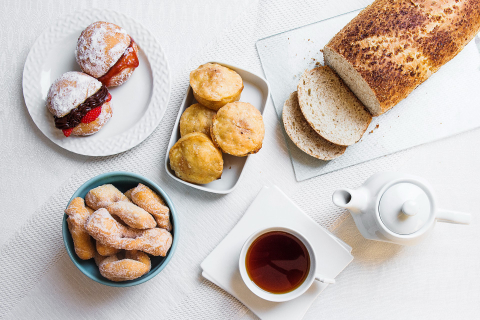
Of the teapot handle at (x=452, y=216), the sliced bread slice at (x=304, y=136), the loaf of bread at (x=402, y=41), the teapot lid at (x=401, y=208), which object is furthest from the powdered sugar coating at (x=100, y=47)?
the teapot handle at (x=452, y=216)

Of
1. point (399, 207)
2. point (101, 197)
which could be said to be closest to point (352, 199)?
point (399, 207)

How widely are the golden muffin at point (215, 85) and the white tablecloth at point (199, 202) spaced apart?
0.14 meters

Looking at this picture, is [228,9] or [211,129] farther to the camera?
[228,9]

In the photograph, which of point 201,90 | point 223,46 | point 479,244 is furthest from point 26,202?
point 479,244

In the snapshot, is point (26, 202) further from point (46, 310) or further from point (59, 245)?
point (46, 310)

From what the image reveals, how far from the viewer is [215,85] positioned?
113cm

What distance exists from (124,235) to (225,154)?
42cm

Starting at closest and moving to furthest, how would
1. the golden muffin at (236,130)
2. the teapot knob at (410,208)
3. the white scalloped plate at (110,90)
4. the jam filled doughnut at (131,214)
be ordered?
the teapot knob at (410,208)
the jam filled doughnut at (131,214)
the golden muffin at (236,130)
the white scalloped plate at (110,90)

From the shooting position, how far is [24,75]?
1221 millimetres

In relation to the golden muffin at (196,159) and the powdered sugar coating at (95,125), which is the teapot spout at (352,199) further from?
the powdered sugar coating at (95,125)

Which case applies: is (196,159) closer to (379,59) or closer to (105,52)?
(105,52)

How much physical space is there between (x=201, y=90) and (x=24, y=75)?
63cm

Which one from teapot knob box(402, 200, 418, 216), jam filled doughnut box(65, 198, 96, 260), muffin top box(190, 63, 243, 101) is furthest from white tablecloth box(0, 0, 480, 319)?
teapot knob box(402, 200, 418, 216)

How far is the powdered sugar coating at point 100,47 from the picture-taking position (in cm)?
114
